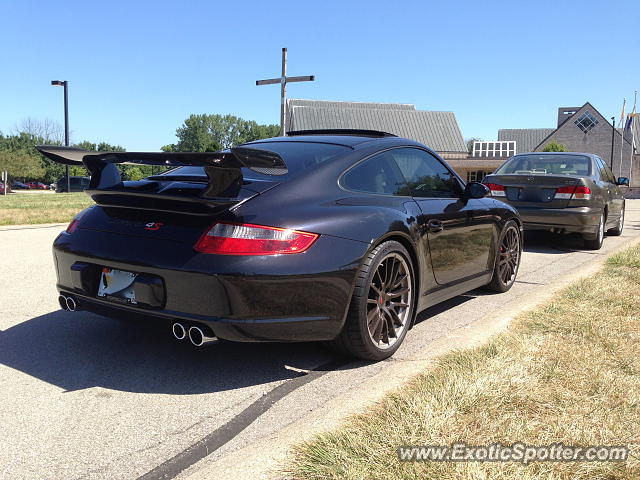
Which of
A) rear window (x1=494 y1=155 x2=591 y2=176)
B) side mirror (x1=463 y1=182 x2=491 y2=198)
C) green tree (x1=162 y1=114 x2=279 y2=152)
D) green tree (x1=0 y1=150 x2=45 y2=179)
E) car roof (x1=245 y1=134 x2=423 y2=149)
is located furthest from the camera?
green tree (x1=162 y1=114 x2=279 y2=152)

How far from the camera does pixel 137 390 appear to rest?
3041 mm

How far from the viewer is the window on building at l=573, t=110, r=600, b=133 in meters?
62.8

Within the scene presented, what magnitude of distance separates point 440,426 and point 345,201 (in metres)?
1.41

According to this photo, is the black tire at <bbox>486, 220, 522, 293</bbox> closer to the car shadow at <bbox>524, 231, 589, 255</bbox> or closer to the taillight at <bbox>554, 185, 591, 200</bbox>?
the taillight at <bbox>554, 185, 591, 200</bbox>

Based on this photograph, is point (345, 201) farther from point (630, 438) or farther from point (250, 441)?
point (630, 438)

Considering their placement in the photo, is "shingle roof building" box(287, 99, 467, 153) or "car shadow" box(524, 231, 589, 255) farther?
"shingle roof building" box(287, 99, 467, 153)

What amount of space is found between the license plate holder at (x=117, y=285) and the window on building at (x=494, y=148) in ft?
214

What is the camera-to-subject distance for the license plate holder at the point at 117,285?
3109 millimetres

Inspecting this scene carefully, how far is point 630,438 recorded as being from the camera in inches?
92.7

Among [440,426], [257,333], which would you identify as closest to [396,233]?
[257,333]

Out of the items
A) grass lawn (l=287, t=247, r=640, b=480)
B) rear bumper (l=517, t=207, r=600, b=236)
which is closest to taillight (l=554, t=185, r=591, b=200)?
rear bumper (l=517, t=207, r=600, b=236)

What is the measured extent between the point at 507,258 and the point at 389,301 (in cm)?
236

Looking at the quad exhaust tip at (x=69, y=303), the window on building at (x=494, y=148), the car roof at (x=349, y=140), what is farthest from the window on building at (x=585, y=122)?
the quad exhaust tip at (x=69, y=303)

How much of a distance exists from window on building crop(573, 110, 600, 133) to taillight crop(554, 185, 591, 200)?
6130 centimetres
